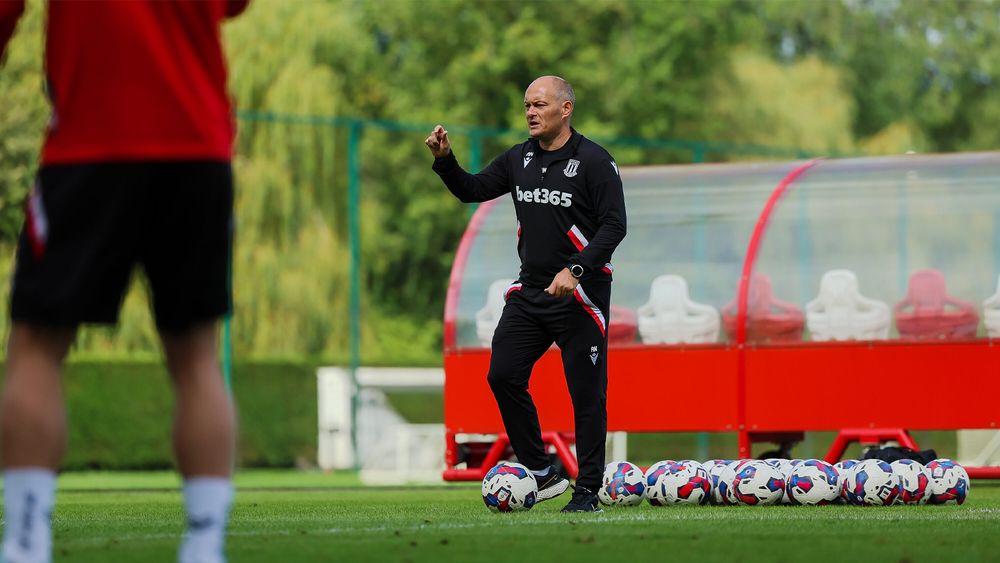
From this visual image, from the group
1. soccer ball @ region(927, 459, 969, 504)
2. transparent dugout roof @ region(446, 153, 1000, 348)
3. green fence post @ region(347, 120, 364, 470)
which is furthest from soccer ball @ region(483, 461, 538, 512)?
green fence post @ region(347, 120, 364, 470)

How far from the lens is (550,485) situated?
9.04m

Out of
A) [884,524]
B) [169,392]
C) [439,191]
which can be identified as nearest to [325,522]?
[884,524]

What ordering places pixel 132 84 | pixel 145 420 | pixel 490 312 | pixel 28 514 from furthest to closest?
pixel 145 420
pixel 490 312
pixel 132 84
pixel 28 514

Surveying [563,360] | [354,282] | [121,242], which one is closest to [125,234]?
[121,242]

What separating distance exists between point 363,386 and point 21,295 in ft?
66.5

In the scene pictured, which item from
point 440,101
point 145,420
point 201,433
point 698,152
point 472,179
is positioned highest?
point 440,101

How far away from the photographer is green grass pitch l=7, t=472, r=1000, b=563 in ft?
19.1

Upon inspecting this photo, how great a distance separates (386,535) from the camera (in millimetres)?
6707

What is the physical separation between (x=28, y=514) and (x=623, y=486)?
493 cm

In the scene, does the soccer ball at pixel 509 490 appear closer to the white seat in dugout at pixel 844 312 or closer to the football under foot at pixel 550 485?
the football under foot at pixel 550 485

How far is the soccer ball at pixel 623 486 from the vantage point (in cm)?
929

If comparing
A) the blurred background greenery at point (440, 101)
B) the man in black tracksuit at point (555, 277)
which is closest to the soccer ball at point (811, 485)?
the man in black tracksuit at point (555, 277)

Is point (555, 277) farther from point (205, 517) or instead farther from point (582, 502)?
point (205, 517)

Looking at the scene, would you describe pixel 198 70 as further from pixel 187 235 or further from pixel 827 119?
pixel 827 119
